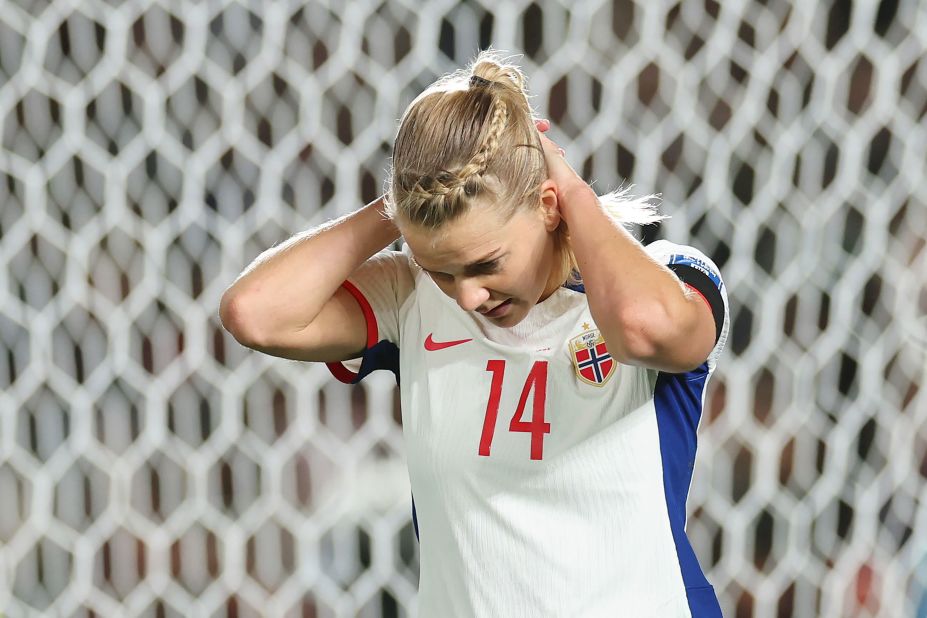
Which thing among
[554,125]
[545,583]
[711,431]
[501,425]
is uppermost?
[554,125]

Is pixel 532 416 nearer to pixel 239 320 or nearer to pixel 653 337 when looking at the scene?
pixel 653 337

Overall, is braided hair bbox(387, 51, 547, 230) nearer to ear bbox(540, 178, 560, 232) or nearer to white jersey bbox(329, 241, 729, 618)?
ear bbox(540, 178, 560, 232)

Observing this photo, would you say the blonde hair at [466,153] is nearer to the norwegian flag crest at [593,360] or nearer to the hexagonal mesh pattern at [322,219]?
the norwegian flag crest at [593,360]

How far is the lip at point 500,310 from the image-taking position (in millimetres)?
743

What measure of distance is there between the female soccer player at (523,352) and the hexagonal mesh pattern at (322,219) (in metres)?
0.62

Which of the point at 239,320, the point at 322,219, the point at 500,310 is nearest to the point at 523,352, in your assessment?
the point at 500,310

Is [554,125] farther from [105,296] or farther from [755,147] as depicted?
[105,296]

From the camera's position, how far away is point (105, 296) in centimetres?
138

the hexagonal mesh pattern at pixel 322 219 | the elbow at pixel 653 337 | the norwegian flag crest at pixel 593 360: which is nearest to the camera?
the elbow at pixel 653 337

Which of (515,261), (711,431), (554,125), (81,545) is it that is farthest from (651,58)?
(81,545)

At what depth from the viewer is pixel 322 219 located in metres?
1.42

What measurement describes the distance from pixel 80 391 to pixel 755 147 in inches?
44.1

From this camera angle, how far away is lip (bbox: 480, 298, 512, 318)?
0.74 m

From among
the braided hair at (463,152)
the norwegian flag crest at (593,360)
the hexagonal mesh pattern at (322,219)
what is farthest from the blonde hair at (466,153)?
the hexagonal mesh pattern at (322,219)
